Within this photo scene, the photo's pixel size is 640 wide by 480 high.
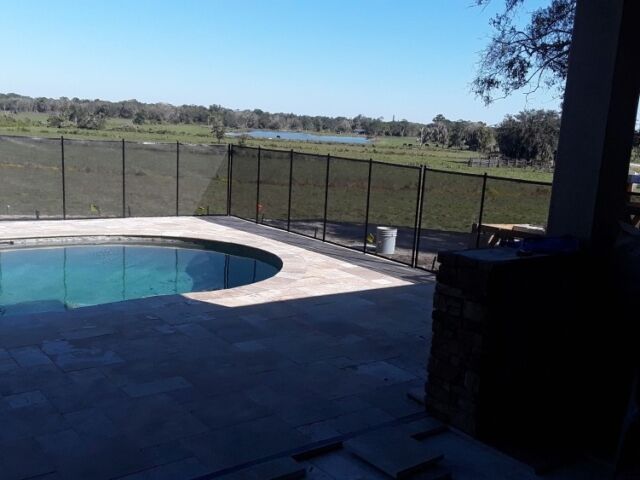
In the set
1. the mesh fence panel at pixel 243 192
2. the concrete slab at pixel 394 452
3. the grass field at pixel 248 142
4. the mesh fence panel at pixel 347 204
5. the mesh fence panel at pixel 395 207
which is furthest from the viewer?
the grass field at pixel 248 142

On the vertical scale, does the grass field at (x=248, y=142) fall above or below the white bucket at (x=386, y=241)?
above

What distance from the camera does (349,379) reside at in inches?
221

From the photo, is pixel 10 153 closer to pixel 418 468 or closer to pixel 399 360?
pixel 399 360

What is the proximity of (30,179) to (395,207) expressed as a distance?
16.1 metres

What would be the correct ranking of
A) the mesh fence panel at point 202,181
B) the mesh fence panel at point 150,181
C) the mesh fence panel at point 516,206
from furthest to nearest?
the mesh fence panel at point 516,206, the mesh fence panel at point 150,181, the mesh fence panel at point 202,181

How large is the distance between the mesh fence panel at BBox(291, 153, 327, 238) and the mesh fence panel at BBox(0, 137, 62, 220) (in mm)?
7278

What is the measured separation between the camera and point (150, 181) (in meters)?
28.0

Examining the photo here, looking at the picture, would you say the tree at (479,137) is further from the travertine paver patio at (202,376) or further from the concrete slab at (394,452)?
the concrete slab at (394,452)

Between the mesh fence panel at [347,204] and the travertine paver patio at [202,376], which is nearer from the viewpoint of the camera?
the travertine paver patio at [202,376]

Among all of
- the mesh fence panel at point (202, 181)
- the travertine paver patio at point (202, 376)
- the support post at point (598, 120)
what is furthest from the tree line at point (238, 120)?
the support post at point (598, 120)

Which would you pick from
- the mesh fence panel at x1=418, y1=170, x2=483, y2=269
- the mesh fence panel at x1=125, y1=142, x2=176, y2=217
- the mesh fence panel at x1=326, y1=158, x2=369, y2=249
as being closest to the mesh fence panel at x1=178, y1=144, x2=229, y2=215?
the mesh fence panel at x1=125, y1=142, x2=176, y2=217

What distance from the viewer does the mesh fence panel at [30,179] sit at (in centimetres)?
1959

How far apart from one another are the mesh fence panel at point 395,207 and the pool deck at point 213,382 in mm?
4467

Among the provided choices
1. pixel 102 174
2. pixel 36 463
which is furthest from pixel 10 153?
pixel 36 463
